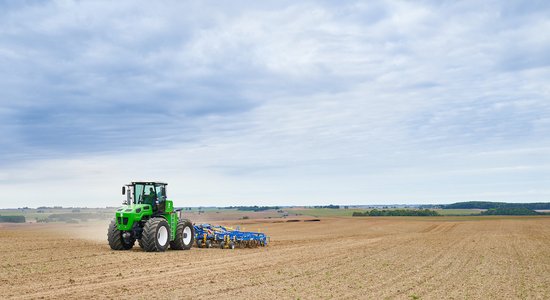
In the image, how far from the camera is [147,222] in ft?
74.4

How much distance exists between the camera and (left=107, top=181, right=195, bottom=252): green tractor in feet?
74.5

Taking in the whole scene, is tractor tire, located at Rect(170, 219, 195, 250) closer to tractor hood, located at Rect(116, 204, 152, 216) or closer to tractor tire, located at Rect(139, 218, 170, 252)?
tractor tire, located at Rect(139, 218, 170, 252)

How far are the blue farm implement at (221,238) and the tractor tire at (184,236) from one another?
4.37 ft

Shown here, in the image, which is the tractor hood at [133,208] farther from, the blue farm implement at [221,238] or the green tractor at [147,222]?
the blue farm implement at [221,238]

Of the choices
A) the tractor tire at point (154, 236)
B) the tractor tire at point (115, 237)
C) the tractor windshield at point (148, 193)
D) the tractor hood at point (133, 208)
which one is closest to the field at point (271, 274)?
the tractor tire at point (115, 237)

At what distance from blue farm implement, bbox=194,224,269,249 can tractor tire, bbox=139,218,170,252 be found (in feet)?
12.3

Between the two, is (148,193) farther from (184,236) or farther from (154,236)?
(184,236)

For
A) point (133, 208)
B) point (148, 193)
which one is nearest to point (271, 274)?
point (133, 208)

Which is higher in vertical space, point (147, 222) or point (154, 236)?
point (147, 222)

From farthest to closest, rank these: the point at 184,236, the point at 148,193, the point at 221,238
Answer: the point at 221,238 → the point at 184,236 → the point at 148,193

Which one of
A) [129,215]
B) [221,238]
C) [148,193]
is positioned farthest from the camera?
[221,238]

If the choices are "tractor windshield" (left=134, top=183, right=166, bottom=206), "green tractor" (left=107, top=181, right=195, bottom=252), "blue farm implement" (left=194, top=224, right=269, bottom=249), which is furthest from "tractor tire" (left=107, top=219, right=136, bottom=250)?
"blue farm implement" (left=194, top=224, right=269, bottom=249)

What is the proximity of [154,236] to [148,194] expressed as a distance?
247 centimetres

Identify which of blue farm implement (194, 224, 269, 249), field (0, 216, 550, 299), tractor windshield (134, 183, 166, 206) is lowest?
field (0, 216, 550, 299)
